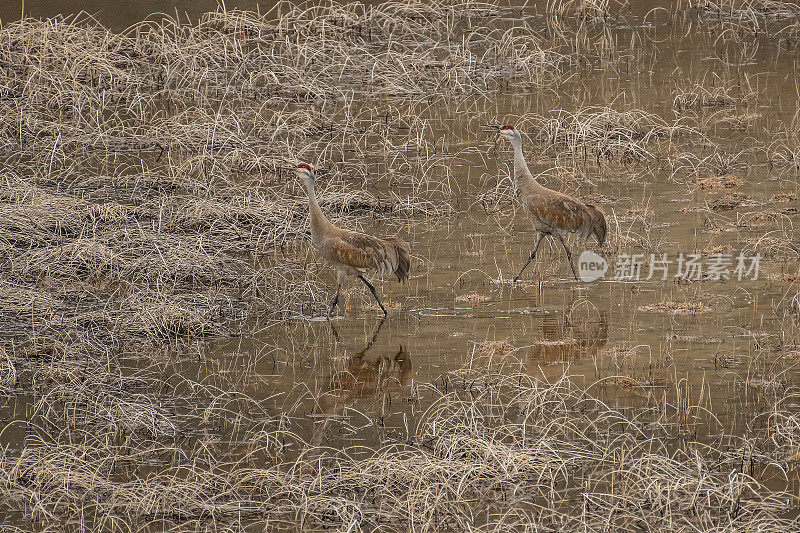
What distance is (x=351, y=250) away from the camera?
1118 cm

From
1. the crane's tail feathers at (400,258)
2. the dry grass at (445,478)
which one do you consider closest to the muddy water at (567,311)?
the crane's tail feathers at (400,258)

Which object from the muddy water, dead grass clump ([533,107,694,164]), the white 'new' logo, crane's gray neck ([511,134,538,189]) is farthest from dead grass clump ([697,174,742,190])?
crane's gray neck ([511,134,538,189])

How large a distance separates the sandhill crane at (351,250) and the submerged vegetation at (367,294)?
1.47 feet

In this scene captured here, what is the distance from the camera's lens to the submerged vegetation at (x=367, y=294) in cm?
830

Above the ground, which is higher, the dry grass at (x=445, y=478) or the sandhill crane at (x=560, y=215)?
the sandhill crane at (x=560, y=215)

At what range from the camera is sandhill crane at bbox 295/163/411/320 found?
36.8 ft

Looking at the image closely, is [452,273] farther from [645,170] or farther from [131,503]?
[131,503]

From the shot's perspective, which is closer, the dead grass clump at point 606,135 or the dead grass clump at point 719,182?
the dead grass clump at point 719,182

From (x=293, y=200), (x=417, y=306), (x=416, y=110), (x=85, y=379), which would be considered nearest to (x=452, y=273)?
(x=417, y=306)

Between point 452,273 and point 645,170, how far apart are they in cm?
385

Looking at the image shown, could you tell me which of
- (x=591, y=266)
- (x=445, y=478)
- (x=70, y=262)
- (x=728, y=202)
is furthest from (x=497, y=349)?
(x=728, y=202)

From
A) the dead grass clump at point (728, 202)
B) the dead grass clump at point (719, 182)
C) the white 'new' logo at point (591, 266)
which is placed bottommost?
the white 'new' logo at point (591, 266)

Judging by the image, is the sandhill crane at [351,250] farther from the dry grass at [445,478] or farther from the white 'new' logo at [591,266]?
the dry grass at [445,478]

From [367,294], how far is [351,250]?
0.94m
